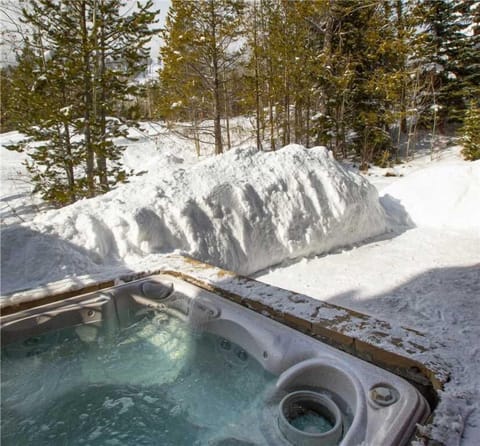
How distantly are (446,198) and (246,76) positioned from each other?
6022mm

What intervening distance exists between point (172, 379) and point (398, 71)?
10965 millimetres

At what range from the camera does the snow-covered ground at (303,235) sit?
2.46 metres

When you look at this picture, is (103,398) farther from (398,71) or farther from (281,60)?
(398,71)

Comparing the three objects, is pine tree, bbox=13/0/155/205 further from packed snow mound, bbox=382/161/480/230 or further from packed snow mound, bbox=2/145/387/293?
packed snow mound, bbox=382/161/480/230

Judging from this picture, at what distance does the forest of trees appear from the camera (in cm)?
522

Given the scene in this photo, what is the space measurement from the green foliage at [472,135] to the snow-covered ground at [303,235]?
403cm

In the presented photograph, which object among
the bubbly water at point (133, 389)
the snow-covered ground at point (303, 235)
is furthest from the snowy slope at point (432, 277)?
the bubbly water at point (133, 389)

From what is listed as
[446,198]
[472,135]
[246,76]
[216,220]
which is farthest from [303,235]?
[472,135]

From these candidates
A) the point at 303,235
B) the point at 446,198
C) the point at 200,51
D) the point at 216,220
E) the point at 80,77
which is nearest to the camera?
the point at 216,220

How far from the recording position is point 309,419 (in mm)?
1433

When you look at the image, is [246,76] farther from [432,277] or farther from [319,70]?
[432,277]

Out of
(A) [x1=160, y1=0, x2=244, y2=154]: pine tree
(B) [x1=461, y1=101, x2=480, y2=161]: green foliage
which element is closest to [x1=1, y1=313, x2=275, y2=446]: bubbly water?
(A) [x1=160, y1=0, x2=244, y2=154]: pine tree

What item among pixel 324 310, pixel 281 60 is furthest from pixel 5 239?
pixel 281 60

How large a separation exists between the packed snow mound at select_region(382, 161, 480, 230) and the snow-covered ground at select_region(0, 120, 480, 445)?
0.05 ft
